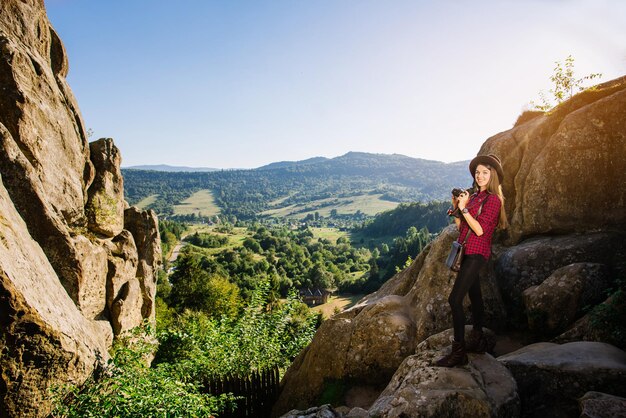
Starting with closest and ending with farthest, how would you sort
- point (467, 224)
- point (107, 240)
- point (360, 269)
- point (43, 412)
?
point (467, 224)
point (43, 412)
point (107, 240)
point (360, 269)

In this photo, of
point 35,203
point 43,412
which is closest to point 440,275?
point 43,412

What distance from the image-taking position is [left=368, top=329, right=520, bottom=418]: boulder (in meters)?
6.41

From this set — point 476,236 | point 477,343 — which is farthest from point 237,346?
point 476,236

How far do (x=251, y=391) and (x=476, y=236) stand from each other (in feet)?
35.9

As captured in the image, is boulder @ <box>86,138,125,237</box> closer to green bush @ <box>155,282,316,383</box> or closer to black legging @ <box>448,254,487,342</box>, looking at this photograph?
green bush @ <box>155,282,316,383</box>

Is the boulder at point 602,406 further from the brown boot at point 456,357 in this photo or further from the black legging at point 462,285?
the black legging at point 462,285

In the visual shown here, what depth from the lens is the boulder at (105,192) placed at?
16.6 m

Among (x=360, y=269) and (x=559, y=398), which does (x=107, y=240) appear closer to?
(x=559, y=398)

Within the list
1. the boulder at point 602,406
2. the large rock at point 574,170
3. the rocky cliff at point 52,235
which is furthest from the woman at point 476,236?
the rocky cliff at point 52,235

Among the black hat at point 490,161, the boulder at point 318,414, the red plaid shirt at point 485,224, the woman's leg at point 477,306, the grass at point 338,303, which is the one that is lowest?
the grass at point 338,303

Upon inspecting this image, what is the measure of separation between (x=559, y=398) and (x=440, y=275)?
213 inches

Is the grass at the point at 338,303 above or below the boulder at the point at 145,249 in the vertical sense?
below

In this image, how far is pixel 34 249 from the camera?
33.9 feet

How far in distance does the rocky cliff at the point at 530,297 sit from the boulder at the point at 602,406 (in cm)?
110
